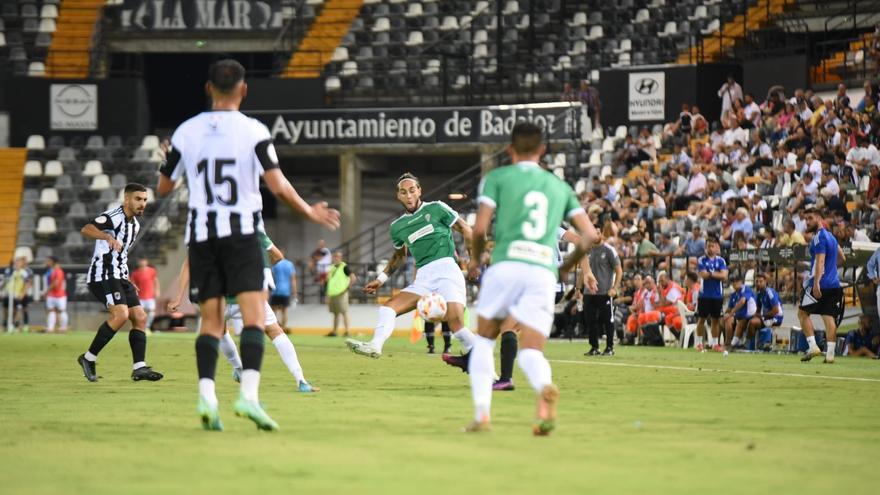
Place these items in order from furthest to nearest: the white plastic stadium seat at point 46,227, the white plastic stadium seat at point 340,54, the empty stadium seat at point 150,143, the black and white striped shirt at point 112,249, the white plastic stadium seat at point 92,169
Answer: the white plastic stadium seat at point 340,54 → the empty stadium seat at point 150,143 → the white plastic stadium seat at point 92,169 → the white plastic stadium seat at point 46,227 → the black and white striped shirt at point 112,249

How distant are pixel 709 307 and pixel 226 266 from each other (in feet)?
57.9

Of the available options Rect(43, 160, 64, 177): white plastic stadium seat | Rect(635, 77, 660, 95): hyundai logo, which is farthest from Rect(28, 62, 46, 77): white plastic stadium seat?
Rect(635, 77, 660, 95): hyundai logo

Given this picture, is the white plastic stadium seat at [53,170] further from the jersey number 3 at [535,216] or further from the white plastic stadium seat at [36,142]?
the jersey number 3 at [535,216]

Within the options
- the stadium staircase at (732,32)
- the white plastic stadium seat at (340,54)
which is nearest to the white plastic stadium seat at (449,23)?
the white plastic stadium seat at (340,54)

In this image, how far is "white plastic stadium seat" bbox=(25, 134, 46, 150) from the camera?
44.6 metres

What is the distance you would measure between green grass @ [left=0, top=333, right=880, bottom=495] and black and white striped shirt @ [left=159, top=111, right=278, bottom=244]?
55.3 inches

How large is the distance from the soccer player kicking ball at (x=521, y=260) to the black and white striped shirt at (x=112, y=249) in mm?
6978

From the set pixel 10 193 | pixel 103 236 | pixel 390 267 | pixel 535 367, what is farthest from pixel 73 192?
pixel 535 367

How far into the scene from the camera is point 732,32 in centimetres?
3978

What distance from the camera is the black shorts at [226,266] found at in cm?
1008

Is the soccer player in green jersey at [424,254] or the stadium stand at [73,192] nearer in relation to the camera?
the soccer player in green jersey at [424,254]

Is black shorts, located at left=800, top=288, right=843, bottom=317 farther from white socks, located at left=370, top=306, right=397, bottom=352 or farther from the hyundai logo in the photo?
the hyundai logo

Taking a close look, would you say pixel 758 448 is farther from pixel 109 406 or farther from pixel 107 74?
pixel 107 74

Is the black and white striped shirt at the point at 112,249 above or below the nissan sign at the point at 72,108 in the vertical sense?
below
